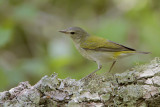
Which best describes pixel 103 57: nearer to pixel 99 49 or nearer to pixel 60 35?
pixel 99 49

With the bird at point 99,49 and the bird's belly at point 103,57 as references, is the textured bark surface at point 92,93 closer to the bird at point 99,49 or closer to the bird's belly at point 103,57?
the bird at point 99,49

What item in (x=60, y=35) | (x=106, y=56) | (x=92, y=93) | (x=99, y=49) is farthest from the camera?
(x=60, y=35)

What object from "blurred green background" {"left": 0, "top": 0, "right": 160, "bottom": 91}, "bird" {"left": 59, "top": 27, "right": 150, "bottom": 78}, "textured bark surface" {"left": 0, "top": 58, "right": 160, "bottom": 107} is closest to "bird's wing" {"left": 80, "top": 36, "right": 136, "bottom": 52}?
"bird" {"left": 59, "top": 27, "right": 150, "bottom": 78}

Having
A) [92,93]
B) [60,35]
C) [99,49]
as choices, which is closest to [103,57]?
[99,49]

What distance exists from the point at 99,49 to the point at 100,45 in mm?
82

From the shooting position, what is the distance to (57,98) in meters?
2.73

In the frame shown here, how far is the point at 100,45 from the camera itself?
15.9ft

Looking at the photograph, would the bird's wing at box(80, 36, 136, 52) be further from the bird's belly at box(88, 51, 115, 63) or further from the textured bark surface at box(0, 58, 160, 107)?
the textured bark surface at box(0, 58, 160, 107)

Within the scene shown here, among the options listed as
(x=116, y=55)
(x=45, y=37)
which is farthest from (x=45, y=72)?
(x=45, y=37)

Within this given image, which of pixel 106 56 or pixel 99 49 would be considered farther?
pixel 99 49

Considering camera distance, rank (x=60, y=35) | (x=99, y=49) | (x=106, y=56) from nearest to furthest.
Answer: (x=106, y=56)
(x=99, y=49)
(x=60, y=35)

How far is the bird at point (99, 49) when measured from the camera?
4531mm

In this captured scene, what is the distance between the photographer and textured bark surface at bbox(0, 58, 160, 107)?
2707mm

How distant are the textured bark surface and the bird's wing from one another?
165 cm
